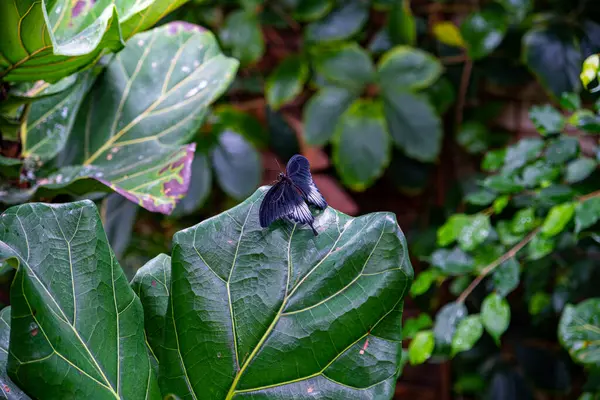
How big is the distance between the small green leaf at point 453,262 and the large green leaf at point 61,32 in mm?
710

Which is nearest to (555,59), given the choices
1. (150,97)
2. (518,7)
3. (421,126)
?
(518,7)

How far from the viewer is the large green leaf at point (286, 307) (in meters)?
0.38

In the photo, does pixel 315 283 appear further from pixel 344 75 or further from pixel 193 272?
pixel 344 75

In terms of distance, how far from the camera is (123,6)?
0.55 m

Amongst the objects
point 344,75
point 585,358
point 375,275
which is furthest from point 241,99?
point 375,275

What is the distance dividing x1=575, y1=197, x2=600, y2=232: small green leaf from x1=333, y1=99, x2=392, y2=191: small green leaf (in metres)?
0.76

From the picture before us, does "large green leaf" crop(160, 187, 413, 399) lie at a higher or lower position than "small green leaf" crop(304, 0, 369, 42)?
higher

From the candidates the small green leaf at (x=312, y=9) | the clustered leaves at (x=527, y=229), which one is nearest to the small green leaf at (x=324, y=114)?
the small green leaf at (x=312, y=9)

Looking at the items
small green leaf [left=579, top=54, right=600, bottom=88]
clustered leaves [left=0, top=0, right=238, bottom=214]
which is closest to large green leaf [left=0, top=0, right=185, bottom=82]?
clustered leaves [left=0, top=0, right=238, bottom=214]

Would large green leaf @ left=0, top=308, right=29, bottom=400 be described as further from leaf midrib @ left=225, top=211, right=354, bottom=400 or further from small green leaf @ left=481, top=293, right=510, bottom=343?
small green leaf @ left=481, top=293, right=510, bottom=343

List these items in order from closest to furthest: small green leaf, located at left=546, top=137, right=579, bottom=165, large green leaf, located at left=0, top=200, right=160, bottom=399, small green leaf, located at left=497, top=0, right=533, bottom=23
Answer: large green leaf, located at left=0, top=200, right=160, bottom=399 < small green leaf, located at left=546, top=137, right=579, bottom=165 < small green leaf, located at left=497, top=0, right=533, bottom=23

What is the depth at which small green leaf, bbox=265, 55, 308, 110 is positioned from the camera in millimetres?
1745

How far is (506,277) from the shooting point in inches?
39.7

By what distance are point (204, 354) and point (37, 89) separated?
0.38m
